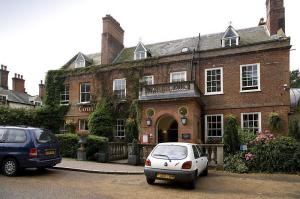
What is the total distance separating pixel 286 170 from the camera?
1396 cm

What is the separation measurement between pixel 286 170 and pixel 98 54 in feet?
77.1

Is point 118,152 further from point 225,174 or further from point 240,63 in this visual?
point 240,63

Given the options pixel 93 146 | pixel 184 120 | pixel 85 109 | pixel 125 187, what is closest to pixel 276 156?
pixel 184 120

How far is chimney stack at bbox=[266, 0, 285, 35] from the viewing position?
21.6m

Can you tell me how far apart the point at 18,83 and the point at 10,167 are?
33.6 meters

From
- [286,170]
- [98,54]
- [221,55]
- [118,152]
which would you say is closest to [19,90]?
[98,54]

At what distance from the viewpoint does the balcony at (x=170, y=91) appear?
18656 mm

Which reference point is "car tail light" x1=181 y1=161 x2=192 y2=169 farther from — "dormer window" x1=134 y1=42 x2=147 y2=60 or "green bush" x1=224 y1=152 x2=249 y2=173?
"dormer window" x1=134 y1=42 x2=147 y2=60

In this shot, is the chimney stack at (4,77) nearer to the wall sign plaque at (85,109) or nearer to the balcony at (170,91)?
the wall sign plaque at (85,109)

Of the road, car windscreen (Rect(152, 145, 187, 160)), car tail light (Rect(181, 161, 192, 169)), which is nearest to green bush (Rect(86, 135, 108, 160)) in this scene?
the road

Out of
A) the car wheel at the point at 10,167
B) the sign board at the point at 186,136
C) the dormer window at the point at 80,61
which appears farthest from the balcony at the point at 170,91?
the dormer window at the point at 80,61

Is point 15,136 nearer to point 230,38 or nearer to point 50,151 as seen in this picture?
point 50,151

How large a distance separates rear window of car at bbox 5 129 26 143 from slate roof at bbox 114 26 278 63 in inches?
633

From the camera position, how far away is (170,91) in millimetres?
19344
